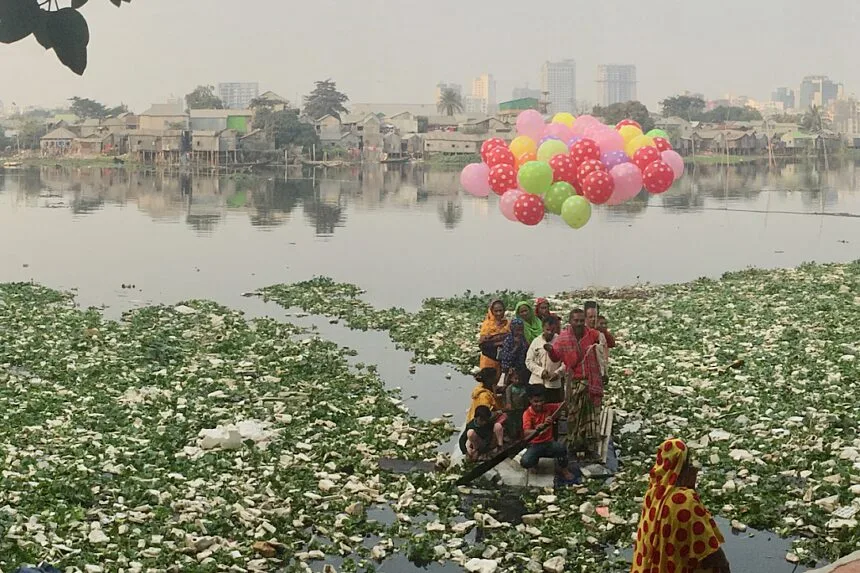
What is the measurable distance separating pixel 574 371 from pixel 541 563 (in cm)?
301

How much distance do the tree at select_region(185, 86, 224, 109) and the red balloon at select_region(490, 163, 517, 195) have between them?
14509 centimetres

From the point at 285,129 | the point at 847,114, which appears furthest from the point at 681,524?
the point at 847,114

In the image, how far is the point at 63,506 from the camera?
363 inches

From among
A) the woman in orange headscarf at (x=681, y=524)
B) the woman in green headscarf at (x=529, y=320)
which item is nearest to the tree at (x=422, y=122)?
the woman in green headscarf at (x=529, y=320)

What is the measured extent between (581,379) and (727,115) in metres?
161

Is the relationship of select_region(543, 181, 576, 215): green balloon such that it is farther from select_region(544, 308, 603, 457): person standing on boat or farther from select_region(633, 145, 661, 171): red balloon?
select_region(544, 308, 603, 457): person standing on boat

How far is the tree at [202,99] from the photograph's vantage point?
156500 mm

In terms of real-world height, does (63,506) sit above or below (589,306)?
below

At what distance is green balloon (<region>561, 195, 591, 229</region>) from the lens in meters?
15.2

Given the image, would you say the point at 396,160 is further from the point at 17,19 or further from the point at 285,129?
the point at 17,19

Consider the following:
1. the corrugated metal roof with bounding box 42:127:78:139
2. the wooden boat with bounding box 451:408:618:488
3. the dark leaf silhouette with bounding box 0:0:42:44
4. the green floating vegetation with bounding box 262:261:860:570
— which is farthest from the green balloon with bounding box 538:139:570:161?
the corrugated metal roof with bounding box 42:127:78:139

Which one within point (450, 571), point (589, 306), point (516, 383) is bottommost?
point (450, 571)

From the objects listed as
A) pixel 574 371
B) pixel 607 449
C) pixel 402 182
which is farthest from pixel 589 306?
pixel 402 182

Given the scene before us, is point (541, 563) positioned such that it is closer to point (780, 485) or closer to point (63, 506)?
point (780, 485)
